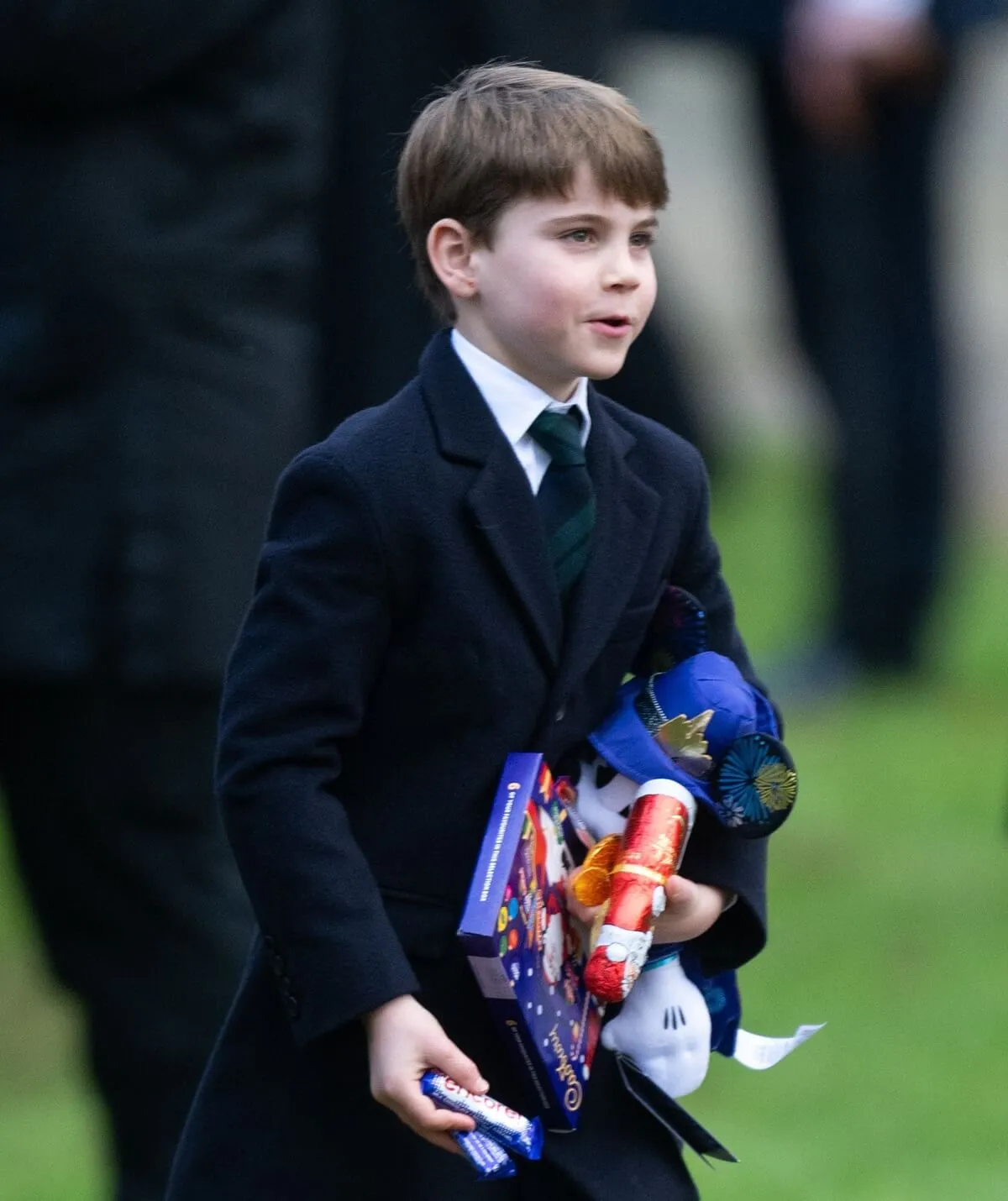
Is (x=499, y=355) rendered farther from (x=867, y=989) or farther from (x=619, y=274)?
(x=867, y=989)

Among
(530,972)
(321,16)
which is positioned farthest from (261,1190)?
(321,16)

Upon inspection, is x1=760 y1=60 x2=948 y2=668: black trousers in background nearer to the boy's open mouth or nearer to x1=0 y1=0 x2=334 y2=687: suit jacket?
x1=0 y1=0 x2=334 y2=687: suit jacket

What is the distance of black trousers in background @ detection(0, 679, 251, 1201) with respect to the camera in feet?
10.0

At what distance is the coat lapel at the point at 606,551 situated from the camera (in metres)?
2.23

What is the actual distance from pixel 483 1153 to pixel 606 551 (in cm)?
52

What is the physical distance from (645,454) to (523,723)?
0.29m

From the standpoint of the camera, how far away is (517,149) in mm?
2168

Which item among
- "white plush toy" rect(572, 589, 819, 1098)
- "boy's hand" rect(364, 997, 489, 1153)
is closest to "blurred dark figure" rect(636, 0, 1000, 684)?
"white plush toy" rect(572, 589, 819, 1098)

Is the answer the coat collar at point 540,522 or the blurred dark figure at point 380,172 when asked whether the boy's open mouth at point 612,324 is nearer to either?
the coat collar at point 540,522

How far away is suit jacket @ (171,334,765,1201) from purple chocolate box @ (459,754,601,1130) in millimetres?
46

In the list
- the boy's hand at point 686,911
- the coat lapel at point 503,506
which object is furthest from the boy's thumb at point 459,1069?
the coat lapel at point 503,506

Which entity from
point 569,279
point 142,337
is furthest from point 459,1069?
point 142,337

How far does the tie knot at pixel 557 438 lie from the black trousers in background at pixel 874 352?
168 inches

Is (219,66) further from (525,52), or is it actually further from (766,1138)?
(766,1138)
